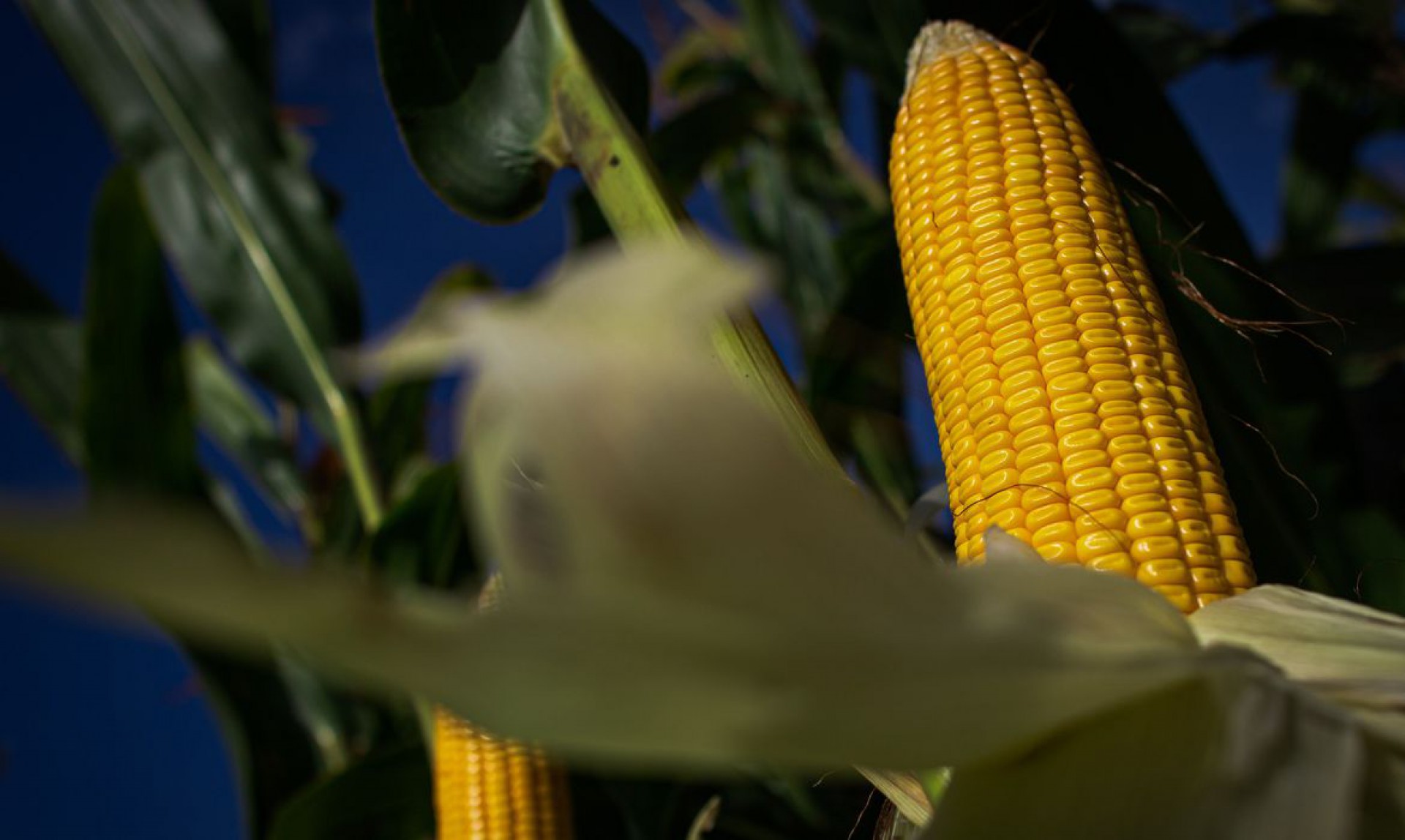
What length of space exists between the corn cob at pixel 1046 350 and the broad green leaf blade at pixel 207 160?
708 mm

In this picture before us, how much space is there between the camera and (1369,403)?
3.79 feet

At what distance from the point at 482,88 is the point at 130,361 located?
428mm

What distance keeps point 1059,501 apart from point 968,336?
0.28 ft

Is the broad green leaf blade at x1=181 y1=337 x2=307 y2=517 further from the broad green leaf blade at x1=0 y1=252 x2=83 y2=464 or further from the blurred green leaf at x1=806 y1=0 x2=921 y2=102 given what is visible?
the blurred green leaf at x1=806 y1=0 x2=921 y2=102

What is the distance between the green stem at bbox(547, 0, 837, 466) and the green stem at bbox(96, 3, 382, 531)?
1.71ft

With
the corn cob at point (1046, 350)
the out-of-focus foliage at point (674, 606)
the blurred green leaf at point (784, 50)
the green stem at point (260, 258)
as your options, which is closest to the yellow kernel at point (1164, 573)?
the corn cob at point (1046, 350)

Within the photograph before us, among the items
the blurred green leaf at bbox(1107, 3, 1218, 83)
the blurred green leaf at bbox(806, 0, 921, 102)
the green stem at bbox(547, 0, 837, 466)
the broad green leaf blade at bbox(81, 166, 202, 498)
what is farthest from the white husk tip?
the blurred green leaf at bbox(1107, 3, 1218, 83)

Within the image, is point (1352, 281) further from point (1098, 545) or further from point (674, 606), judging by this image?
point (674, 606)

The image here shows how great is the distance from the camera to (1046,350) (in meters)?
0.40

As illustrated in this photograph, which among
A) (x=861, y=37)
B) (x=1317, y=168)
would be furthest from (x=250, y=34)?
(x=1317, y=168)

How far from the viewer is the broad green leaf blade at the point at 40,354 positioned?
1.08 metres

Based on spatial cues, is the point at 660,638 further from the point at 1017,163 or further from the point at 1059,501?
the point at 1017,163

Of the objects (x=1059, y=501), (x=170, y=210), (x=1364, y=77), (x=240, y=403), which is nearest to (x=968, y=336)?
(x=1059, y=501)

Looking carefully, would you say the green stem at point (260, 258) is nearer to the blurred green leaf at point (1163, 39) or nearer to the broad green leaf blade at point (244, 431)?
the broad green leaf blade at point (244, 431)
